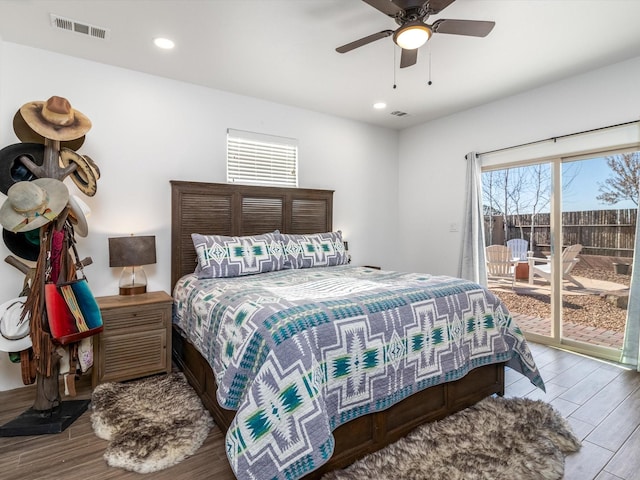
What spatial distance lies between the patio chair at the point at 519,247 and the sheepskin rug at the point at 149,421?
3.67 m

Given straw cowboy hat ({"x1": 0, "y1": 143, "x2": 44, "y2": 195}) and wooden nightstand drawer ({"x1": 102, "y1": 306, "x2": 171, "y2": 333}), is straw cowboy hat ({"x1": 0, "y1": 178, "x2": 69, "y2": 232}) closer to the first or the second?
straw cowboy hat ({"x1": 0, "y1": 143, "x2": 44, "y2": 195})

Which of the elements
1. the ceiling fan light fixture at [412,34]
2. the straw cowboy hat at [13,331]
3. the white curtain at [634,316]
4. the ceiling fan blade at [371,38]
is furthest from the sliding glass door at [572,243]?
the straw cowboy hat at [13,331]

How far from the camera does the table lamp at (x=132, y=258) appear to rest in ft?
9.20

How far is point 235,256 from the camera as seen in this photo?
3049mm

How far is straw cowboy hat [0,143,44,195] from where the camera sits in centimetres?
224

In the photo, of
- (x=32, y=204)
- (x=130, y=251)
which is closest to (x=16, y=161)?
(x=32, y=204)

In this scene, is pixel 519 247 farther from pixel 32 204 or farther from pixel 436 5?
pixel 32 204

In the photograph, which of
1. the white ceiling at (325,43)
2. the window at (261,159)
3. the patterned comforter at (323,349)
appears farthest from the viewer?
the window at (261,159)

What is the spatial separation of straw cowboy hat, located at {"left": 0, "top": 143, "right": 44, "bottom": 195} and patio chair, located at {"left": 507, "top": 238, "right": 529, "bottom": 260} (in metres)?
4.59

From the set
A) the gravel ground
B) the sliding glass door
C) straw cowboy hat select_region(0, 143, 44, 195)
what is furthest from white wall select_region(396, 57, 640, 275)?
straw cowboy hat select_region(0, 143, 44, 195)

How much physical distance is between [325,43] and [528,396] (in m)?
3.10

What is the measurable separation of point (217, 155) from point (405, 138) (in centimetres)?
288

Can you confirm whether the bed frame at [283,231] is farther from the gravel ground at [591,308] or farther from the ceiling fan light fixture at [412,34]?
the ceiling fan light fixture at [412,34]

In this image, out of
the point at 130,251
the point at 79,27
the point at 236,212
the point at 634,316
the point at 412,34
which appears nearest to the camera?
the point at 412,34
